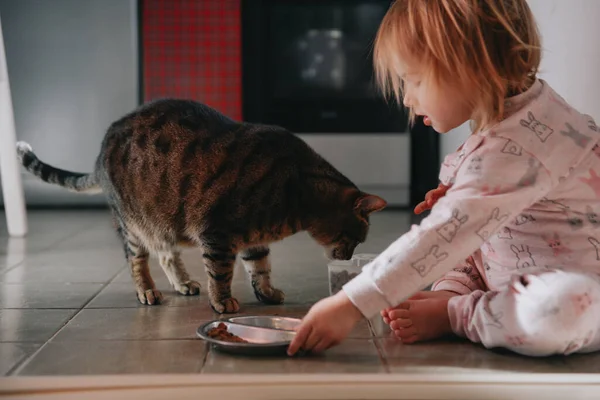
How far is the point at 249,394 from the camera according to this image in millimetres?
1160

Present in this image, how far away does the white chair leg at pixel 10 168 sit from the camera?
2850 millimetres

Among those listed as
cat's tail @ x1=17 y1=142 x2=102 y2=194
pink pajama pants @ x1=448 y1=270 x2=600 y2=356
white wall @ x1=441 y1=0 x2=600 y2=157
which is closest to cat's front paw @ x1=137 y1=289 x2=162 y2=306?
cat's tail @ x1=17 y1=142 x2=102 y2=194

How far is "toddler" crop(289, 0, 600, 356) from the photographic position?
1.23 m

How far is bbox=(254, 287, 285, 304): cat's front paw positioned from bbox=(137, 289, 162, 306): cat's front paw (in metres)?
0.23

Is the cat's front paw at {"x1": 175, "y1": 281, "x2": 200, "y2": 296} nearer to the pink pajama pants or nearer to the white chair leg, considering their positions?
the pink pajama pants

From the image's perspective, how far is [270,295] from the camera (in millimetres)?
1819

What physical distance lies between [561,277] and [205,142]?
0.85 meters

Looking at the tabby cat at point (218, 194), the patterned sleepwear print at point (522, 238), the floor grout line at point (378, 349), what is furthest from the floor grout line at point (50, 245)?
the patterned sleepwear print at point (522, 238)

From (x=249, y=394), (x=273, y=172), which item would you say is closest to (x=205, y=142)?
(x=273, y=172)

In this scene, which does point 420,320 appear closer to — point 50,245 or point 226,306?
point 226,306

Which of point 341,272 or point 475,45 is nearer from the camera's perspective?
point 475,45

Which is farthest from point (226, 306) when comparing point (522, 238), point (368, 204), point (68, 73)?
point (68, 73)

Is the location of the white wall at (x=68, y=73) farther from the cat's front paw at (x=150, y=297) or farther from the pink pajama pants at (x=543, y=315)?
the pink pajama pants at (x=543, y=315)

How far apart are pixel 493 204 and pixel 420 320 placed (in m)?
0.31
